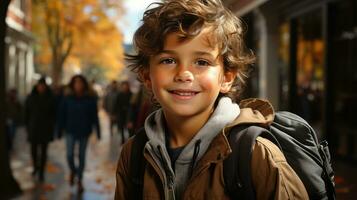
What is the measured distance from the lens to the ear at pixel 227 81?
201cm

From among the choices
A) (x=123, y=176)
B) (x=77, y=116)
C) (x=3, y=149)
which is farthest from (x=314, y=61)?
(x=123, y=176)

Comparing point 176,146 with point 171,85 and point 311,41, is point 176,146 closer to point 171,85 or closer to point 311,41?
point 171,85

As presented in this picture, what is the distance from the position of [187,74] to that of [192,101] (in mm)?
119

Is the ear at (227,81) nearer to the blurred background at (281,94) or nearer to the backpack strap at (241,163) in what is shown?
the backpack strap at (241,163)

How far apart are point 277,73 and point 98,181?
7.87 meters

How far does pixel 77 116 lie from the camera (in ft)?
27.2

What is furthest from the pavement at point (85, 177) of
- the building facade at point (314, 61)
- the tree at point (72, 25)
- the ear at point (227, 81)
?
the tree at point (72, 25)

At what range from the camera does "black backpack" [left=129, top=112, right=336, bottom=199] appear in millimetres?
1680

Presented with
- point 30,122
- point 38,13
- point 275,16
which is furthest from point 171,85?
point 38,13

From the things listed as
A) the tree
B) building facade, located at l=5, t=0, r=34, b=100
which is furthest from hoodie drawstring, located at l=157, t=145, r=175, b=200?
the tree

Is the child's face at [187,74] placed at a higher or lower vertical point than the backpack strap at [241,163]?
higher

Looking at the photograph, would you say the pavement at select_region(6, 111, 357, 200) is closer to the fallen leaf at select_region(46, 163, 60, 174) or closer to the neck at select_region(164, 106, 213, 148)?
the fallen leaf at select_region(46, 163, 60, 174)

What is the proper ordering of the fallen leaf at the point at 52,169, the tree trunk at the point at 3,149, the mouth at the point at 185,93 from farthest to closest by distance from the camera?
the fallen leaf at the point at 52,169
the tree trunk at the point at 3,149
the mouth at the point at 185,93

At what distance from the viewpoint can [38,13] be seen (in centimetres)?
3447
